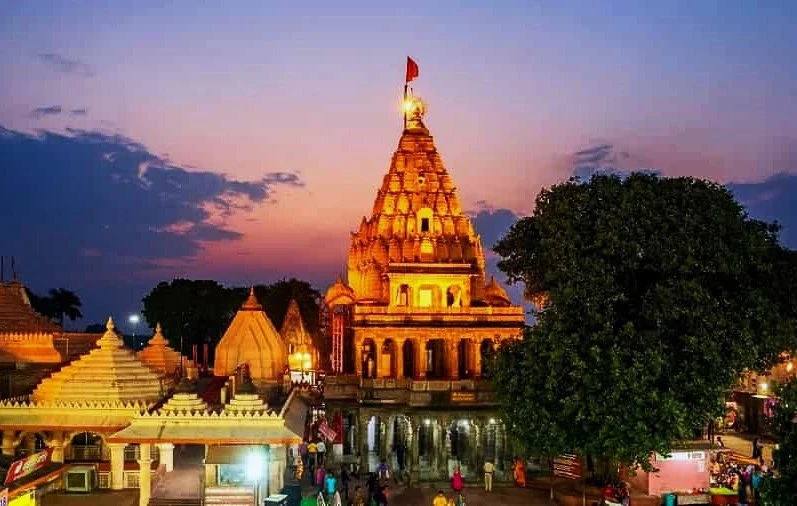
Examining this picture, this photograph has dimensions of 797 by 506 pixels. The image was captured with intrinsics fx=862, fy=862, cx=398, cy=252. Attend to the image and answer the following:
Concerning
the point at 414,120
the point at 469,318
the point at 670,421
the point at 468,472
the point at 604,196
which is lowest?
the point at 468,472

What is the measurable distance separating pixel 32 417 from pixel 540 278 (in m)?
16.6

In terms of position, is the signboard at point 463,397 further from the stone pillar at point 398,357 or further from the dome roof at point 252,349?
the dome roof at point 252,349

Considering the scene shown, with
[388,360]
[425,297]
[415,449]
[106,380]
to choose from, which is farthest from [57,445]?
[425,297]

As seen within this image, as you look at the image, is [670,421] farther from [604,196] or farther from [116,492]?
[116,492]

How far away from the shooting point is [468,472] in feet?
109

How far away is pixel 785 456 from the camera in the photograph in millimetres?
17609

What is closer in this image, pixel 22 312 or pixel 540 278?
pixel 540 278

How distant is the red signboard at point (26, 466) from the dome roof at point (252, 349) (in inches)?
494

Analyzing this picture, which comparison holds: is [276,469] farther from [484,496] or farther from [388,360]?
[388,360]

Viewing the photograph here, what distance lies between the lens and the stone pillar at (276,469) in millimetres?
22219

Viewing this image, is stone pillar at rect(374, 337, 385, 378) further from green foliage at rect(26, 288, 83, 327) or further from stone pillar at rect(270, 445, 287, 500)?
green foliage at rect(26, 288, 83, 327)

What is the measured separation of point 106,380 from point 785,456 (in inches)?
722

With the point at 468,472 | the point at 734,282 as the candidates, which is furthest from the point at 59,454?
the point at 734,282

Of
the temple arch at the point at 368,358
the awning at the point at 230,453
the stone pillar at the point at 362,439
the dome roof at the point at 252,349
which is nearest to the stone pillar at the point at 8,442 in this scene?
the awning at the point at 230,453
